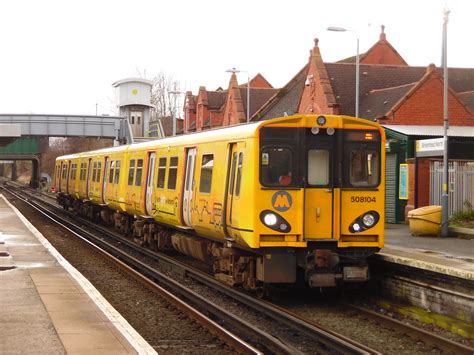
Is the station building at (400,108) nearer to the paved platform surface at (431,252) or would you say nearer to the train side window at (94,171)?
the paved platform surface at (431,252)

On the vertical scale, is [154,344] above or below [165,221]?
below

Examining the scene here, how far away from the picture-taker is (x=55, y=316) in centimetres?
948

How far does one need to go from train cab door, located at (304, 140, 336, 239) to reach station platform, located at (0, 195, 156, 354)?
3306 mm

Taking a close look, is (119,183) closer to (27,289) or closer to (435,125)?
(27,289)

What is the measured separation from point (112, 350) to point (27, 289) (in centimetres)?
460

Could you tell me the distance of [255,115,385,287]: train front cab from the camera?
35.9ft

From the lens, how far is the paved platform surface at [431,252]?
11047 mm

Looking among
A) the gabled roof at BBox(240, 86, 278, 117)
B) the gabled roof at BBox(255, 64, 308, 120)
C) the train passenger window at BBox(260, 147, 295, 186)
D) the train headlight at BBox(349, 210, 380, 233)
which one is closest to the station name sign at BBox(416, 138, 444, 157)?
the train headlight at BBox(349, 210, 380, 233)

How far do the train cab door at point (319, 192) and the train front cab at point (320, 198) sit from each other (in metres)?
0.02

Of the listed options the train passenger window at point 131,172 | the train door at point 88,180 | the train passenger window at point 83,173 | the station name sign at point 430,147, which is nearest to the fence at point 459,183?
the station name sign at point 430,147

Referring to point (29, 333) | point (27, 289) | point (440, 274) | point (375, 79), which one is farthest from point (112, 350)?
point (375, 79)

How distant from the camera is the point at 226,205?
11.9m

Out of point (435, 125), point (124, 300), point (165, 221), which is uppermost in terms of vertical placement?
point (435, 125)

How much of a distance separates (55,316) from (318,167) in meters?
4.54
